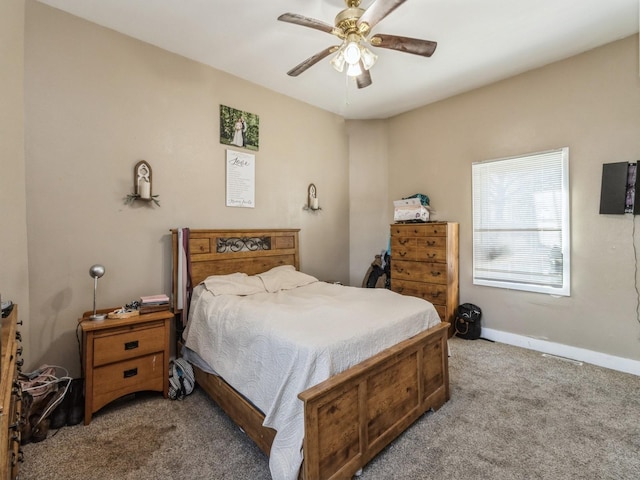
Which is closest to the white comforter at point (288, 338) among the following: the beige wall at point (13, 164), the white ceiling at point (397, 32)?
the beige wall at point (13, 164)

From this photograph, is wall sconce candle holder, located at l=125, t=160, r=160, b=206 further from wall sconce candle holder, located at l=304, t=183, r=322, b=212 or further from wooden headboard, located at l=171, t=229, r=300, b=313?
wall sconce candle holder, located at l=304, t=183, r=322, b=212

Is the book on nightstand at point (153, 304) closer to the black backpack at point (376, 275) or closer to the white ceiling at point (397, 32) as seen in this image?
the white ceiling at point (397, 32)

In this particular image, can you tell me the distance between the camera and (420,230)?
3.70 meters

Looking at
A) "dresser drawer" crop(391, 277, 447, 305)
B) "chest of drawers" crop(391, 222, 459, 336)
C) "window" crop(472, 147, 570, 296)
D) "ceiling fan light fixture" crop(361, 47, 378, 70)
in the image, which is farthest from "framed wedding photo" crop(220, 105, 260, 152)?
"window" crop(472, 147, 570, 296)

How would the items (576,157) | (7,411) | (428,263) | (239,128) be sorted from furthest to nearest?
(428,263)
(239,128)
(576,157)
(7,411)

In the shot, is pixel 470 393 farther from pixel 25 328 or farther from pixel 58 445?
pixel 25 328

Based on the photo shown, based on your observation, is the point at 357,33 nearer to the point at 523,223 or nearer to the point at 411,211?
the point at 411,211

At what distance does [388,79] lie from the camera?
341 cm

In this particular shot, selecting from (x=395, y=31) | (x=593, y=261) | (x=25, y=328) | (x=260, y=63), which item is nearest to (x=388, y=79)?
(x=395, y=31)

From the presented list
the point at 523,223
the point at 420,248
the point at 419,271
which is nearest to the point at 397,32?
the point at 420,248

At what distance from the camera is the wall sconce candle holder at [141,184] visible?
263cm

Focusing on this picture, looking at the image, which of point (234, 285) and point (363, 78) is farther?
point (234, 285)

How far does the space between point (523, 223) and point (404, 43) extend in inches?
93.6

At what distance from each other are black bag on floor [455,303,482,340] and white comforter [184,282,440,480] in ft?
4.98
